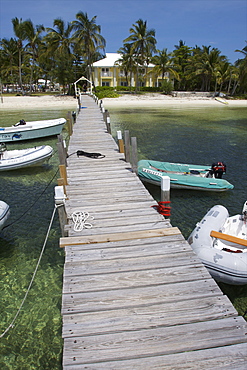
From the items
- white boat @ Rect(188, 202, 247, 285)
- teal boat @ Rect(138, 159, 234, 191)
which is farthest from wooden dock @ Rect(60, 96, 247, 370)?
teal boat @ Rect(138, 159, 234, 191)

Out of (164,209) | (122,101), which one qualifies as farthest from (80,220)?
(122,101)

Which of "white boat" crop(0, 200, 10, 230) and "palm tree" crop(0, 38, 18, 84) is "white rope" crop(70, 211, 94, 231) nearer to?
"white boat" crop(0, 200, 10, 230)

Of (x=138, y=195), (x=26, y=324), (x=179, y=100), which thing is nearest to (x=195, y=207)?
(x=138, y=195)

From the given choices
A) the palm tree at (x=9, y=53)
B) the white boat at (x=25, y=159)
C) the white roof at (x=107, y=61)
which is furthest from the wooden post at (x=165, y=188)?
the palm tree at (x=9, y=53)

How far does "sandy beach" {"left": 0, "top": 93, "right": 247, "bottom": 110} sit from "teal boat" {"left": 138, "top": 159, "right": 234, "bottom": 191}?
111 ft

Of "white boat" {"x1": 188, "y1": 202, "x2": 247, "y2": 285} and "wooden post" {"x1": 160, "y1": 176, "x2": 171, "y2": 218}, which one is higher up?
"wooden post" {"x1": 160, "y1": 176, "x2": 171, "y2": 218}

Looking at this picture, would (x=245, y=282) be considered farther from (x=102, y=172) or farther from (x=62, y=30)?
(x=62, y=30)

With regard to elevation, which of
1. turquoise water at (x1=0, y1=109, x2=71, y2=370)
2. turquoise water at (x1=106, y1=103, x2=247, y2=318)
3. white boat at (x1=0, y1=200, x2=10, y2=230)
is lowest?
turquoise water at (x1=0, y1=109, x2=71, y2=370)

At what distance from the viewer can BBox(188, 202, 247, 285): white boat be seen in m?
5.34

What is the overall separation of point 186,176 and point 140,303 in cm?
759

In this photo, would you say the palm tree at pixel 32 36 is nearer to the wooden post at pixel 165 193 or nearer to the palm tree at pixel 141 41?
the palm tree at pixel 141 41

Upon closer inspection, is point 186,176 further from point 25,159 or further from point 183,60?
point 183,60

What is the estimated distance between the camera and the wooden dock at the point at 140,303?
115 inches

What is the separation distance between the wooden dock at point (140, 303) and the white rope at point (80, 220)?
3.0 inches
